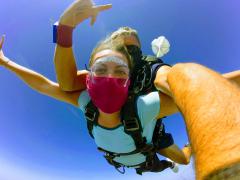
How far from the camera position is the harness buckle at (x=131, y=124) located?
3.20 meters

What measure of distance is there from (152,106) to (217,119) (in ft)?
7.32

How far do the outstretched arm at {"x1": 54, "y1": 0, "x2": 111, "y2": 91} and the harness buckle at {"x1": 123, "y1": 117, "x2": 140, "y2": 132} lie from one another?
99 cm

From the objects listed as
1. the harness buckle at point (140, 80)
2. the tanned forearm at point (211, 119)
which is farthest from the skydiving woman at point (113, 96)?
the tanned forearm at point (211, 119)

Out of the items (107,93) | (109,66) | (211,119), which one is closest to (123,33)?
(109,66)

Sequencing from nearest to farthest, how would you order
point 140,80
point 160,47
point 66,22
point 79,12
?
1. point 79,12
2. point 66,22
3. point 140,80
4. point 160,47

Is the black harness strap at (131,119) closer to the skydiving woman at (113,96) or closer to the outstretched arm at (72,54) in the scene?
the skydiving woman at (113,96)

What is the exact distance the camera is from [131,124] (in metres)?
3.22

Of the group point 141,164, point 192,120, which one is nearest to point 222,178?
point 192,120

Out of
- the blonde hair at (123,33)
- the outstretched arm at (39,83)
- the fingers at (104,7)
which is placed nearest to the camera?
the fingers at (104,7)

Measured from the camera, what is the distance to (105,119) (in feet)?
11.4

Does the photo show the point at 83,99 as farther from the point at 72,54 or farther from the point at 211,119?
the point at 211,119

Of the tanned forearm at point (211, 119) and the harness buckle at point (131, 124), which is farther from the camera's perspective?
the harness buckle at point (131, 124)

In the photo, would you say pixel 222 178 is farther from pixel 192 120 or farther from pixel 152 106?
pixel 152 106

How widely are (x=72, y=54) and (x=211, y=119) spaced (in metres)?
2.80
